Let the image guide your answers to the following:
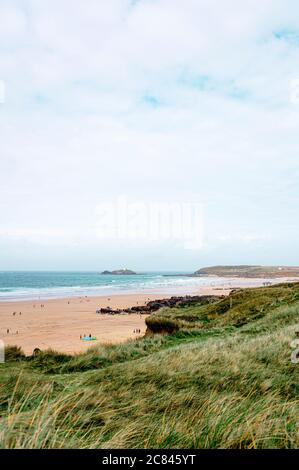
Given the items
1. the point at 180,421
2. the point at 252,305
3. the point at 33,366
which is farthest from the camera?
the point at 252,305

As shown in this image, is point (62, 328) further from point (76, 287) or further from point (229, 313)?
point (76, 287)

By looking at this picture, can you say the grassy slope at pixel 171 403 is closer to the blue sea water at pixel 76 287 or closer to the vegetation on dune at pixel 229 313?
the vegetation on dune at pixel 229 313

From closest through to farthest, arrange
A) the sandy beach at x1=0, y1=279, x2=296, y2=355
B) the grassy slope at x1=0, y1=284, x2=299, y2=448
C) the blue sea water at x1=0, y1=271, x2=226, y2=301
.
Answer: the grassy slope at x1=0, y1=284, x2=299, y2=448
the sandy beach at x1=0, y1=279, x2=296, y2=355
the blue sea water at x1=0, y1=271, x2=226, y2=301

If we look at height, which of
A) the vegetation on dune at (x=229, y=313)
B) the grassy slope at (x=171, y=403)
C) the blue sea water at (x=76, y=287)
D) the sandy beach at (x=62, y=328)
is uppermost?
the grassy slope at (x=171, y=403)

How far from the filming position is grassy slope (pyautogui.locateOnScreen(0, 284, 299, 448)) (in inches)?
125

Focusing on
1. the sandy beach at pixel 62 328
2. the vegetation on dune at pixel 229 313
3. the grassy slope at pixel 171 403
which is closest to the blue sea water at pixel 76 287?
the sandy beach at pixel 62 328

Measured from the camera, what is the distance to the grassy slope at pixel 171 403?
125 inches

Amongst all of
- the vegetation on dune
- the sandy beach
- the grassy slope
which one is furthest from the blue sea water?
the grassy slope

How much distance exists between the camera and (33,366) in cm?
870

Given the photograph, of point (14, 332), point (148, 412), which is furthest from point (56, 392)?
point (14, 332)

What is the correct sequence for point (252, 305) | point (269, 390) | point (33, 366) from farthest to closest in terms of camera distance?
point (252, 305), point (33, 366), point (269, 390)

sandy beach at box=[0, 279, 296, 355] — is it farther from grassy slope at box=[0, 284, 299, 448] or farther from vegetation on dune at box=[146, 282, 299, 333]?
grassy slope at box=[0, 284, 299, 448]

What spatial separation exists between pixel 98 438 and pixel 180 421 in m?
0.90
